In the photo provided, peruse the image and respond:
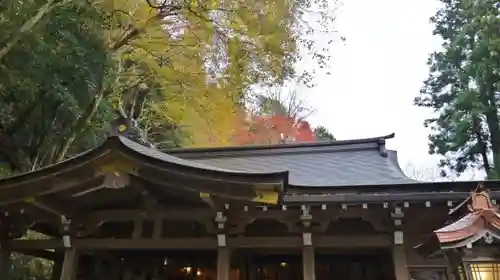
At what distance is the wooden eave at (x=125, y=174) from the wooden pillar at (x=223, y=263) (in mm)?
822

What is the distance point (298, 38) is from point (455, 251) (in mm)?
7931

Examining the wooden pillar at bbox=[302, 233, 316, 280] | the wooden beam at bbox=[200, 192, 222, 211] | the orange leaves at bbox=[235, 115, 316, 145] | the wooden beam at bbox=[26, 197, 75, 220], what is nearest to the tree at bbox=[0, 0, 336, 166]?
the wooden beam at bbox=[26, 197, 75, 220]

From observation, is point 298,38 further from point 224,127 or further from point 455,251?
point 455,251

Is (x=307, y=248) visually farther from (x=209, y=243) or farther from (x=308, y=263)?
(x=209, y=243)

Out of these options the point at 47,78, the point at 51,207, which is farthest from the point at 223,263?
the point at 47,78

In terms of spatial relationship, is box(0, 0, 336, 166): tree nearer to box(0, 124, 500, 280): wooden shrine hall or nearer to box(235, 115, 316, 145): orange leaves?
box(0, 124, 500, 280): wooden shrine hall

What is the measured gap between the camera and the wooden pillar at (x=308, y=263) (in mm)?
5766

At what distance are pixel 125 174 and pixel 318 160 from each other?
4.05m

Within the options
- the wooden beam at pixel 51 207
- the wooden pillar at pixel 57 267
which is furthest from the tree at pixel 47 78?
the wooden pillar at pixel 57 267

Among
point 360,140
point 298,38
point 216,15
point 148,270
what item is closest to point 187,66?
point 216,15

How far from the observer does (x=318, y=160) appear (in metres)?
8.71

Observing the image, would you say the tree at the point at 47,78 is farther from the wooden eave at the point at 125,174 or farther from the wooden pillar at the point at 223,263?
the wooden pillar at the point at 223,263

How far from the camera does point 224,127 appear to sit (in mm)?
13180

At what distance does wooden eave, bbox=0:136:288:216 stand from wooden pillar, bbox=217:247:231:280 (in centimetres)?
82
